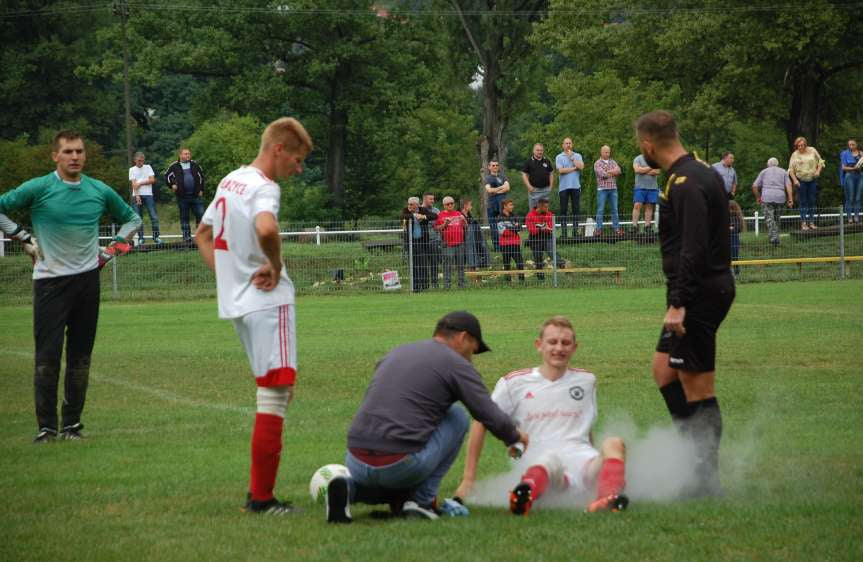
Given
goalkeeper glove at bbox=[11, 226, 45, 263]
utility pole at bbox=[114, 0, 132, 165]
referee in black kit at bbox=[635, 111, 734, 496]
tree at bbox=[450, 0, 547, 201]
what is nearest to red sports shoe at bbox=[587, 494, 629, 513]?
referee in black kit at bbox=[635, 111, 734, 496]

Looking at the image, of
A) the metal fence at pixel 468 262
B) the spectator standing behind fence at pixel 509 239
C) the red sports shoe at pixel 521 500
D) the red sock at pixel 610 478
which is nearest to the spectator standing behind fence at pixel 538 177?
the spectator standing behind fence at pixel 509 239

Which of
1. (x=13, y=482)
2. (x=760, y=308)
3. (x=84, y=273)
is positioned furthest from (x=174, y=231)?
(x=13, y=482)

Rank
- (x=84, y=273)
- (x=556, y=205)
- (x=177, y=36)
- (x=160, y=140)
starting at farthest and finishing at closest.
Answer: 1. (x=160, y=140)
2. (x=556, y=205)
3. (x=177, y=36)
4. (x=84, y=273)

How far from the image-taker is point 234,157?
57.8 m

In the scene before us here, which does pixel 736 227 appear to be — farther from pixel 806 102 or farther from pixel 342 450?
pixel 806 102

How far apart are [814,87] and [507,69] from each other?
517 inches

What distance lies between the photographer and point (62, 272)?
9.62m

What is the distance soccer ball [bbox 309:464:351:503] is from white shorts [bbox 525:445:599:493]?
1135 millimetres

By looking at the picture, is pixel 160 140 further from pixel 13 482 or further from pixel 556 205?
pixel 13 482

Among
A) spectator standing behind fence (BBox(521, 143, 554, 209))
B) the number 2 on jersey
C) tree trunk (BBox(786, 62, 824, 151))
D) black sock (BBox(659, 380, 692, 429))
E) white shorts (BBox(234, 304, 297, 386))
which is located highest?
tree trunk (BBox(786, 62, 824, 151))

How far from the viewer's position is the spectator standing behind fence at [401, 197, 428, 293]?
2695cm

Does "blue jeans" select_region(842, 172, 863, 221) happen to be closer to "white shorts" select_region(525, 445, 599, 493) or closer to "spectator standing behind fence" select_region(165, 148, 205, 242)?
"spectator standing behind fence" select_region(165, 148, 205, 242)

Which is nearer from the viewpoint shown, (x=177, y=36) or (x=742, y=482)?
(x=742, y=482)

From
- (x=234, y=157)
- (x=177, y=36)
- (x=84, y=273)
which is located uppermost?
(x=177, y=36)
